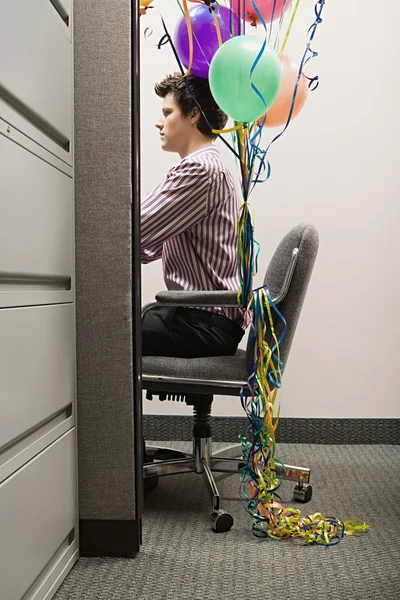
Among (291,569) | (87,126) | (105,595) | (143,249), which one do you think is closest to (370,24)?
(143,249)

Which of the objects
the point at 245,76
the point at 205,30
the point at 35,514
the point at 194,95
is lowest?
the point at 35,514

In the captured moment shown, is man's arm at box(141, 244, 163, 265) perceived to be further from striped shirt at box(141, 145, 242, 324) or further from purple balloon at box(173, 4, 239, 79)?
purple balloon at box(173, 4, 239, 79)

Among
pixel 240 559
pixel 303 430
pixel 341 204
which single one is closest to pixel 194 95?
pixel 341 204

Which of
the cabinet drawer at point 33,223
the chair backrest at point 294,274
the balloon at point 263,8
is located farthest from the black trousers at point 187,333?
the balloon at point 263,8

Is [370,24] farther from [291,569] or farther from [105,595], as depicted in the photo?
[105,595]

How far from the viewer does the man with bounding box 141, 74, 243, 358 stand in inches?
76.7

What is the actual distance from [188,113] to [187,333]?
0.74 metres

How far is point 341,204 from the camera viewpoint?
289 cm

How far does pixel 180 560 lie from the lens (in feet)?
5.09

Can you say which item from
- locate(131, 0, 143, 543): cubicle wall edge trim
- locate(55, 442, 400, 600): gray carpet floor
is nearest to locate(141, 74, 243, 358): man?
locate(131, 0, 143, 543): cubicle wall edge trim

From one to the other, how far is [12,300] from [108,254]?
0.45 meters

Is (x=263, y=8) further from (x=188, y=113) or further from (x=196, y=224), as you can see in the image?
(x=196, y=224)

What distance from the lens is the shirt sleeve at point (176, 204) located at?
1956 mm

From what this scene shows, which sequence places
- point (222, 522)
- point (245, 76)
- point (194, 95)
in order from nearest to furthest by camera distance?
point (245, 76) < point (222, 522) < point (194, 95)
